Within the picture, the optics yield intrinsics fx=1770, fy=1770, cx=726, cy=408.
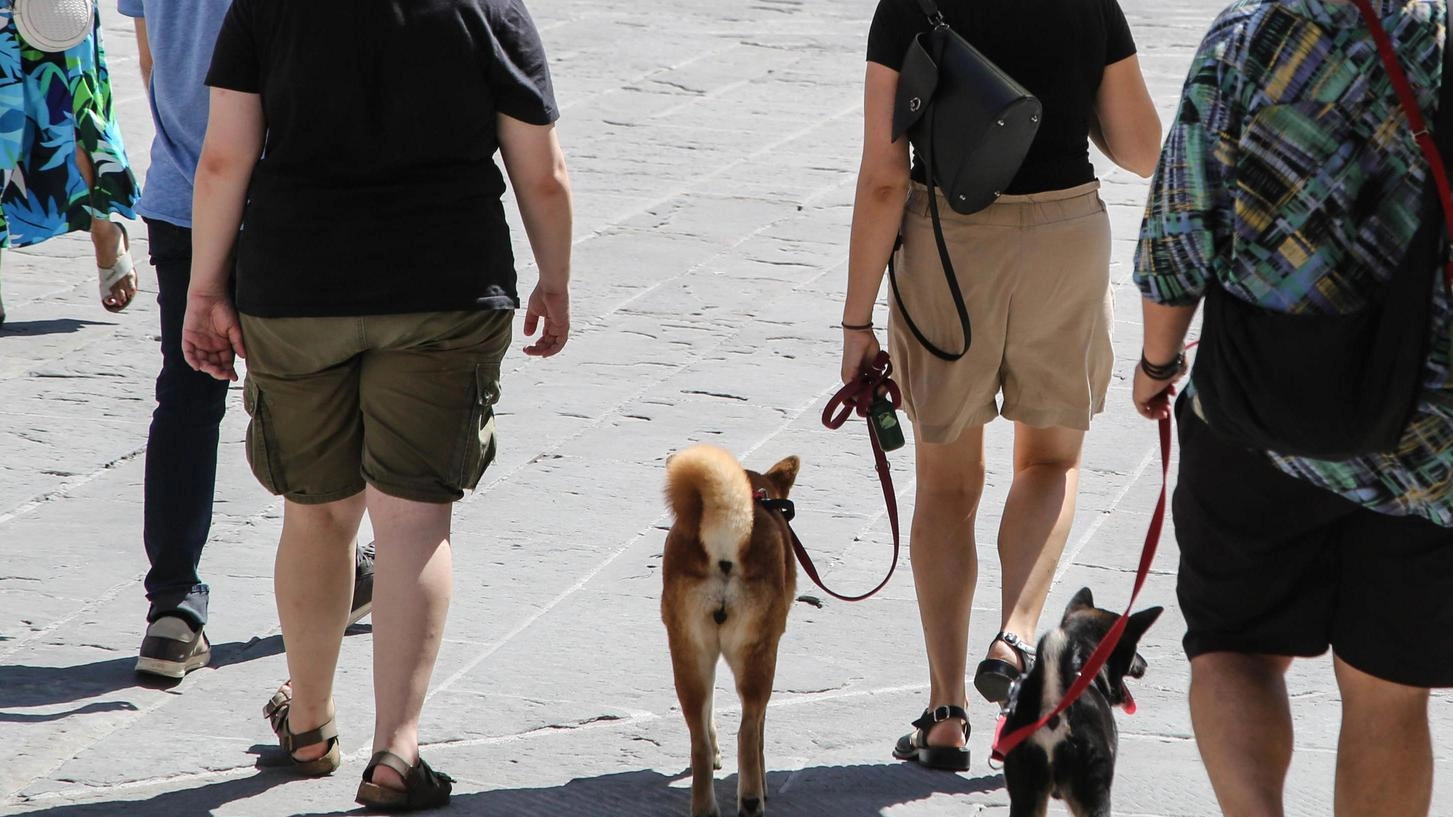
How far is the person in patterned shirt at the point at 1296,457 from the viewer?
97.7 inches

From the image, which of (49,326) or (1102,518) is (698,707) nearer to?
(1102,518)

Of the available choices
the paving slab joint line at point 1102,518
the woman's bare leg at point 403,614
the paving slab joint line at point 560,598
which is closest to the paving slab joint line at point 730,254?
the paving slab joint line at point 560,598

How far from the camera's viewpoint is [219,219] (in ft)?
11.1

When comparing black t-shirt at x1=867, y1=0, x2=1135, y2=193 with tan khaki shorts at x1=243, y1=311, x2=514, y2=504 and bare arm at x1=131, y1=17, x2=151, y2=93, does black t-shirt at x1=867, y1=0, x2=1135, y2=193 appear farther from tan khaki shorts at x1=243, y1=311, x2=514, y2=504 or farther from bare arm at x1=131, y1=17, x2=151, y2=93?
bare arm at x1=131, y1=17, x2=151, y2=93

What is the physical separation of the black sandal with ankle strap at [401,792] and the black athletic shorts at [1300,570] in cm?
149

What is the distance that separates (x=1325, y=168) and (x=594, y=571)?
275 centimetres

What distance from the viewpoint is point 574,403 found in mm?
6137

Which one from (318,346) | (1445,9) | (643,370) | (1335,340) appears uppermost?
(1445,9)

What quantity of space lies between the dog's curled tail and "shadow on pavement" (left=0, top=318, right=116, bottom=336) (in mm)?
4172

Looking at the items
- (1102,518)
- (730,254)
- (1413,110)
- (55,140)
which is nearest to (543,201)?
(1413,110)

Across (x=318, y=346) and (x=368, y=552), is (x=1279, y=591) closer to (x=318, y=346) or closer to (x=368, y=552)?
(x=318, y=346)

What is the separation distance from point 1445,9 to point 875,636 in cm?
239

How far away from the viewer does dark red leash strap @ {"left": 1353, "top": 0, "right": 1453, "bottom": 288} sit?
7.92ft

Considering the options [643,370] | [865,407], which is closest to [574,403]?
[643,370]
